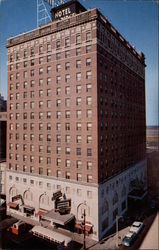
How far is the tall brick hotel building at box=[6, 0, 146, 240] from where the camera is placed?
112 feet

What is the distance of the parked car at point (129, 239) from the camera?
98.5ft

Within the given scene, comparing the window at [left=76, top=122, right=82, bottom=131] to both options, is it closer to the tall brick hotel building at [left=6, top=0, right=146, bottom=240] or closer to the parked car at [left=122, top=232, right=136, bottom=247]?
the tall brick hotel building at [left=6, top=0, right=146, bottom=240]

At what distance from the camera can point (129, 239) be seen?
30453mm

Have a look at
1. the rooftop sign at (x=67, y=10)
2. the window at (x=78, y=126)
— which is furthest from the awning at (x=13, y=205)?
the rooftop sign at (x=67, y=10)

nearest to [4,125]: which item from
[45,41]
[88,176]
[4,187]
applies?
[4,187]

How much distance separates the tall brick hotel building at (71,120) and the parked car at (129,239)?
396cm

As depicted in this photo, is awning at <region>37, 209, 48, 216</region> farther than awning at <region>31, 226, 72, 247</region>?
Yes

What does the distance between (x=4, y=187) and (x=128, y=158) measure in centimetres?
2946

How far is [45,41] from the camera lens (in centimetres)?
3978

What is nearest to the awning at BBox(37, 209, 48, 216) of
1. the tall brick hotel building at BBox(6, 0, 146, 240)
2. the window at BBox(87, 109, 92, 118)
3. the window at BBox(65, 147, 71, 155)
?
the tall brick hotel building at BBox(6, 0, 146, 240)

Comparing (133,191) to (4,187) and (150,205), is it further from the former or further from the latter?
(4,187)

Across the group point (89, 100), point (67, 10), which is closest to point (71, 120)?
point (89, 100)

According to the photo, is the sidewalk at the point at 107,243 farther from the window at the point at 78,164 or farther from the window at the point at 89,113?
the window at the point at 89,113

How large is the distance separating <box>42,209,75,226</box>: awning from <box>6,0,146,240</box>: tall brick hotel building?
1.19 m
